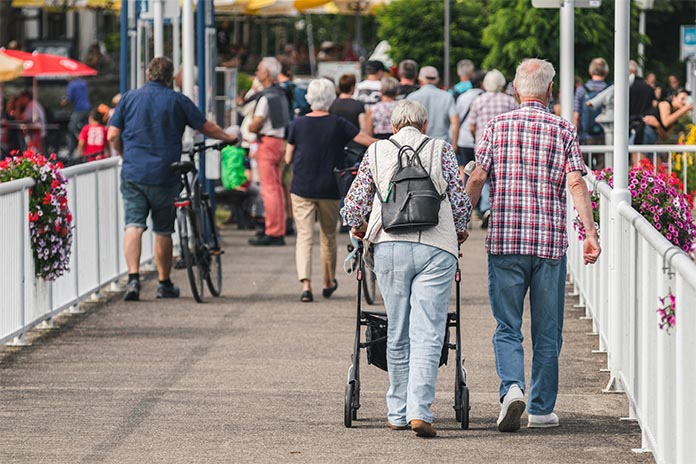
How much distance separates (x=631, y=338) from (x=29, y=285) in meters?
4.46

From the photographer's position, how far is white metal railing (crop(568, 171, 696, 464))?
5.71 m

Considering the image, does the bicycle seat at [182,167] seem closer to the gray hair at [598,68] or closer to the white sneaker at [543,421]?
the white sneaker at [543,421]

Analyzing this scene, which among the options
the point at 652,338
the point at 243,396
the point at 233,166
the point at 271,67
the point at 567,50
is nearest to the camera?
the point at 652,338

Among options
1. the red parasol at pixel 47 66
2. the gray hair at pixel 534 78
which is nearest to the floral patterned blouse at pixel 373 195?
the gray hair at pixel 534 78

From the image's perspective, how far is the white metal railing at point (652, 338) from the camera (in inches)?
225

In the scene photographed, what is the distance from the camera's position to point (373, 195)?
7.88 metres

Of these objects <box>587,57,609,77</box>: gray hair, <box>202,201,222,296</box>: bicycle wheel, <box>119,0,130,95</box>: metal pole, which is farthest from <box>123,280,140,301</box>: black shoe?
<box>587,57,609,77</box>: gray hair

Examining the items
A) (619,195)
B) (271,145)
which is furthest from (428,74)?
(619,195)

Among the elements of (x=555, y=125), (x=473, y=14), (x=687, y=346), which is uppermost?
(x=473, y=14)

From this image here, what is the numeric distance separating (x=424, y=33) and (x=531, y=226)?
26664 mm

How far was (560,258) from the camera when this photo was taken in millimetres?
7805

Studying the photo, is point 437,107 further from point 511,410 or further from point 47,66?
point 47,66

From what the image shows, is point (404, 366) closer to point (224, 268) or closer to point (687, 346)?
point (687, 346)

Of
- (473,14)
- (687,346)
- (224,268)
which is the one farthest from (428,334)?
(473,14)
